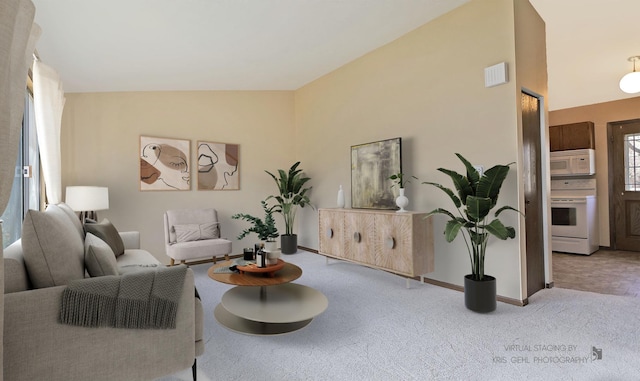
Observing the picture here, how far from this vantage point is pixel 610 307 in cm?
291

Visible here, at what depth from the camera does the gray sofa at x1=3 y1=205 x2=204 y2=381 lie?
1465 millimetres

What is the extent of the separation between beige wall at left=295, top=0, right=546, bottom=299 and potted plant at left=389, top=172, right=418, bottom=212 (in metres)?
0.13

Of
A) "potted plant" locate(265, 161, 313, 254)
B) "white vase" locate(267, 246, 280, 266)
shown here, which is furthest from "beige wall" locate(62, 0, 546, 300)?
"white vase" locate(267, 246, 280, 266)

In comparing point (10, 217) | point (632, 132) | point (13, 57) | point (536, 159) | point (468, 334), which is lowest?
point (468, 334)

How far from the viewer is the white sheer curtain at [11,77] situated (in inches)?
47.5

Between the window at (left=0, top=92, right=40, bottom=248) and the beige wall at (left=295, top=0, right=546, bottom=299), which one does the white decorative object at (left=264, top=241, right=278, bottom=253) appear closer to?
the beige wall at (left=295, top=0, right=546, bottom=299)

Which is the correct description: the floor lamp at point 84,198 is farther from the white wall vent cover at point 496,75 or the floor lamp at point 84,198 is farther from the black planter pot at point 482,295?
the white wall vent cover at point 496,75

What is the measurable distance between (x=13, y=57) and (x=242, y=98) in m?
4.51

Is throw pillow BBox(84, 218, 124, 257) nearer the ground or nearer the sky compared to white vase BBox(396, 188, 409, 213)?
nearer the ground

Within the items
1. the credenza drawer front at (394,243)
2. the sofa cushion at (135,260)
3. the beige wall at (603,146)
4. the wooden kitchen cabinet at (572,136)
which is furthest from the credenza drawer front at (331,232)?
the beige wall at (603,146)

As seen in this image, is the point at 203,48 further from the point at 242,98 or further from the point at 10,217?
the point at 10,217

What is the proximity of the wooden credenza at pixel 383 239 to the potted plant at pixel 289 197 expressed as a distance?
1085 mm

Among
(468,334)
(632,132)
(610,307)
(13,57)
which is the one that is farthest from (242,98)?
(632,132)

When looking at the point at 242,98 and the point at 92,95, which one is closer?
the point at 92,95
